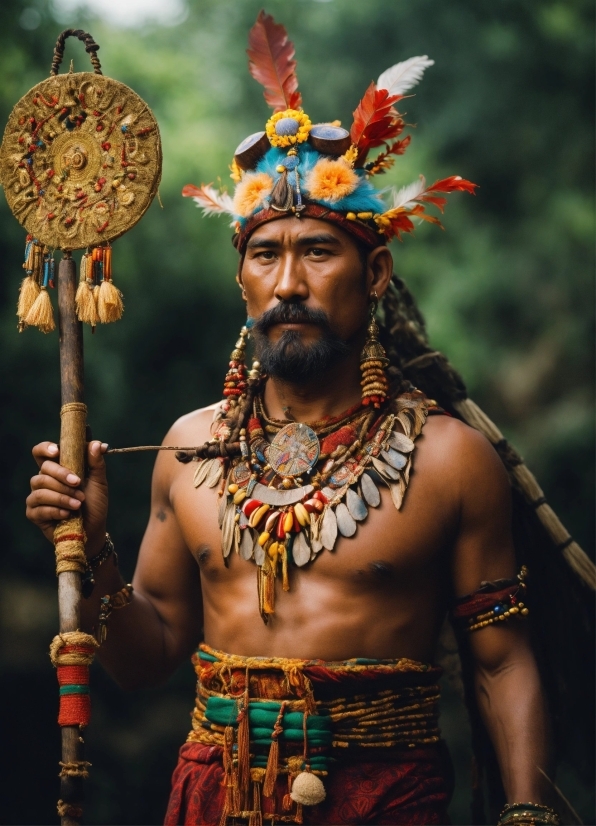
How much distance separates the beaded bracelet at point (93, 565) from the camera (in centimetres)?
283

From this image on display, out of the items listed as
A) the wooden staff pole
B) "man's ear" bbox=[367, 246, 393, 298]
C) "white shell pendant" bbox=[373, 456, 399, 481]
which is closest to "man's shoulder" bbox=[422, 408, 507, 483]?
"white shell pendant" bbox=[373, 456, 399, 481]

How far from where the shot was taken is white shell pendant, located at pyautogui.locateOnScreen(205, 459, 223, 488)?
3.19m

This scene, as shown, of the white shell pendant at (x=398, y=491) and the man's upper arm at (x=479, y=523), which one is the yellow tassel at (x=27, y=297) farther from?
the man's upper arm at (x=479, y=523)

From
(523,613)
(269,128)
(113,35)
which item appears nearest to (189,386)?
(113,35)

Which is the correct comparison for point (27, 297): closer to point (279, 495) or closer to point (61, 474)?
point (61, 474)

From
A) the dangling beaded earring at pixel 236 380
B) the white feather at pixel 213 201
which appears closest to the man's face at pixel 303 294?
the dangling beaded earring at pixel 236 380

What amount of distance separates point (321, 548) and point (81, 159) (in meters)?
1.26

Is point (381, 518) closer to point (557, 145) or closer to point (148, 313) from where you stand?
point (148, 313)

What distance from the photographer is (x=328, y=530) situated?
2953 mm

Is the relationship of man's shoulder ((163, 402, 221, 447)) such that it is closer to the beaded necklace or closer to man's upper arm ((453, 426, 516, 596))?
the beaded necklace

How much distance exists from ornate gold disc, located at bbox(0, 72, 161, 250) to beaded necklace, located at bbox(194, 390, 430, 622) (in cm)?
78

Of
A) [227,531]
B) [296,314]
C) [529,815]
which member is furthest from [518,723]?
[296,314]

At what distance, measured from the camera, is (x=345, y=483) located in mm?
3039

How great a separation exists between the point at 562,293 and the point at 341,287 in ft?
16.0
